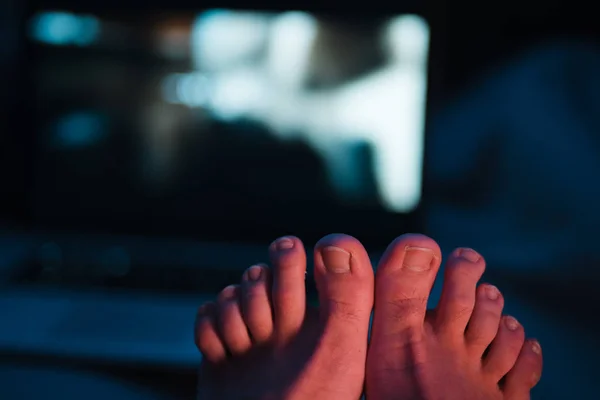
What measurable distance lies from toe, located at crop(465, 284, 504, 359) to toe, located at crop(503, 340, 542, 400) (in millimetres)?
49

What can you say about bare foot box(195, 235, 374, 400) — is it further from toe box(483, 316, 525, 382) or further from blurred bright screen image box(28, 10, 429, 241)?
blurred bright screen image box(28, 10, 429, 241)

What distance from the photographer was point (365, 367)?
702mm

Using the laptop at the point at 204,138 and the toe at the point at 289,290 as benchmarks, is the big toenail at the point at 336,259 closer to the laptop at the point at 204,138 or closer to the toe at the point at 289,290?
the toe at the point at 289,290

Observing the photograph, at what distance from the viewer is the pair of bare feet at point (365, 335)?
26.3 inches

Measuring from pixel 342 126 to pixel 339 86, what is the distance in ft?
0.29

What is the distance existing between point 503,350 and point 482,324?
47mm

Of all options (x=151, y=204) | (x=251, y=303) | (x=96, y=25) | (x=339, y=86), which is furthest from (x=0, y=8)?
(x=251, y=303)

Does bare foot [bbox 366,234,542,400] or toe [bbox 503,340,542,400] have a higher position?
bare foot [bbox 366,234,542,400]

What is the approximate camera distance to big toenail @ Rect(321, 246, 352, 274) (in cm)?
67

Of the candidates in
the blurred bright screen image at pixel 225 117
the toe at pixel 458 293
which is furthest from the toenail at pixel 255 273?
the blurred bright screen image at pixel 225 117

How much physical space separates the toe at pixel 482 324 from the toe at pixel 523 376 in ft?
0.16

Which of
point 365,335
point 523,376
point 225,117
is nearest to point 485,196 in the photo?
point 225,117

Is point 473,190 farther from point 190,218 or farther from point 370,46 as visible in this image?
point 190,218

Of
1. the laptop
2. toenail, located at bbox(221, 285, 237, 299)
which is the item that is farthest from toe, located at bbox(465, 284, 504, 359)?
the laptop
